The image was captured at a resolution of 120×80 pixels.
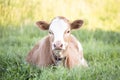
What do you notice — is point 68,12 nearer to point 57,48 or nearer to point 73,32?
point 73,32

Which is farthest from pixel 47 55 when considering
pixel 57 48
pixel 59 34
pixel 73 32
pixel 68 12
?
pixel 68 12

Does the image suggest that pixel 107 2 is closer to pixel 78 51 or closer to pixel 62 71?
pixel 78 51

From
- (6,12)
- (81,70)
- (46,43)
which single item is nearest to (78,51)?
(46,43)

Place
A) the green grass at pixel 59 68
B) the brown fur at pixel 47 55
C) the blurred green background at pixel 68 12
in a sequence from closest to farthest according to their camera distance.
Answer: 1. the green grass at pixel 59 68
2. the brown fur at pixel 47 55
3. the blurred green background at pixel 68 12

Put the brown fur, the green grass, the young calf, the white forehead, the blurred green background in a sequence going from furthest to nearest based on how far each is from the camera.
Result: the blurred green background → the brown fur → the white forehead → the young calf → the green grass

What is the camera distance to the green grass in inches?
308

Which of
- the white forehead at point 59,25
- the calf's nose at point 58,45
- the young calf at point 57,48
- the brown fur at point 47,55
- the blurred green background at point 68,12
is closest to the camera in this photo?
the calf's nose at point 58,45

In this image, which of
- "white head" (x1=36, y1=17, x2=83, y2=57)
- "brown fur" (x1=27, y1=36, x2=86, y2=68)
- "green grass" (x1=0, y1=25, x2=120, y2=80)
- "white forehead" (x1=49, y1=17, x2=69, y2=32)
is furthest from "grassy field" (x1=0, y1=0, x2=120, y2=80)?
"white forehead" (x1=49, y1=17, x2=69, y2=32)

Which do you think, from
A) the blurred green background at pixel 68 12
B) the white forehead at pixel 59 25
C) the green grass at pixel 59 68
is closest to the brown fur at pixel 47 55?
the green grass at pixel 59 68

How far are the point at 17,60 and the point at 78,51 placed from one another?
1.62 metres

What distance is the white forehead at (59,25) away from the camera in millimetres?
8477

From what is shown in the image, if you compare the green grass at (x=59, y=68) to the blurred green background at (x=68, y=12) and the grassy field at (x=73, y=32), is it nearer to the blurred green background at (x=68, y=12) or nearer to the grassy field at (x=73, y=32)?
the grassy field at (x=73, y=32)

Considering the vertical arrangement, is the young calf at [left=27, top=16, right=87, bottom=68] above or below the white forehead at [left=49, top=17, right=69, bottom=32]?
below

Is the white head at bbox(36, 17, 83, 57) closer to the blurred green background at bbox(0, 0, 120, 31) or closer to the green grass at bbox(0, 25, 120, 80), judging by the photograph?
the green grass at bbox(0, 25, 120, 80)
